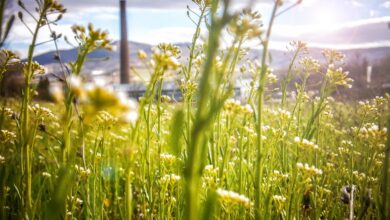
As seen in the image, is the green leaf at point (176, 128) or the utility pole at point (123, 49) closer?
the green leaf at point (176, 128)

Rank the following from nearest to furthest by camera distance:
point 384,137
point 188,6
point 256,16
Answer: point 256,16 → point 384,137 → point 188,6

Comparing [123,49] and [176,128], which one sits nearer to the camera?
[176,128]

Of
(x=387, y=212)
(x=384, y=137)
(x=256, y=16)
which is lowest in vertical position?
(x=387, y=212)

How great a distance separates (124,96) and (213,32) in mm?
218

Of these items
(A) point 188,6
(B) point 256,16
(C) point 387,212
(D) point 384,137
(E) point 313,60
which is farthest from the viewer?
(E) point 313,60

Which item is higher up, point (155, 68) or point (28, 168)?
point (155, 68)

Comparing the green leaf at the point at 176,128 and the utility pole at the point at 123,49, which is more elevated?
the utility pole at the point at 123,49

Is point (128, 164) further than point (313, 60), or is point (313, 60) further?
point (313, 60)

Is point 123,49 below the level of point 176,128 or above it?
above

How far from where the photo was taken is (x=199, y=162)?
71cm

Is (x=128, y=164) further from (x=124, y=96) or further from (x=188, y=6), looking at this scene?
(x=188, y=6)

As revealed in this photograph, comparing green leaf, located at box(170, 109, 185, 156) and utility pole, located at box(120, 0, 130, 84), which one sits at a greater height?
utility pole, located at box(120, 0, 130, 84)

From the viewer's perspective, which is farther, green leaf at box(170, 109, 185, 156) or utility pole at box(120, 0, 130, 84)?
utility pole at box(120, 0, 130, 84)

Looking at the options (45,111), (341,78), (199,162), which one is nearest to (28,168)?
(45,111)
